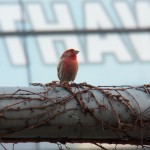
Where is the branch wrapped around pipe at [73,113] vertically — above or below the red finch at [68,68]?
below

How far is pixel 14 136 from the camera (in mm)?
4895

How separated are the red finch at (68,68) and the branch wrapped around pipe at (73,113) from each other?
4.15 metres

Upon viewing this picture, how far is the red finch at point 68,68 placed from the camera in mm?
9211

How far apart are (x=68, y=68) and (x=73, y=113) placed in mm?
4394

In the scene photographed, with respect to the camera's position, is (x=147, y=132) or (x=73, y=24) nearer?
(x=147, y=132)

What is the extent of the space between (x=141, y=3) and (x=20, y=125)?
10.1 m

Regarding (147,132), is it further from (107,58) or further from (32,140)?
(107,58)

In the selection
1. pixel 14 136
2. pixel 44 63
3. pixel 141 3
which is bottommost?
pixel 14 136

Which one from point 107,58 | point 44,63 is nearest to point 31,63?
A: point 44,63

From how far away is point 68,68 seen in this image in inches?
363

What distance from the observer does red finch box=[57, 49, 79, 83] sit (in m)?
9.21

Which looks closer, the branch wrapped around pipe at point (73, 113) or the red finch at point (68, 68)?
the branch wrapped around pipe at point (73, 113)

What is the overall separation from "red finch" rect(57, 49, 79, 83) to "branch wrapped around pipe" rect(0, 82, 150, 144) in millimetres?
4150

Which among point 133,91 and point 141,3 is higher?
point 141,3
